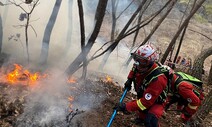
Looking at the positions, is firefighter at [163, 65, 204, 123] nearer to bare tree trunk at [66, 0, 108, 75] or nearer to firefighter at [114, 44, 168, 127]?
firefighter at [114, 44, 168, 127]

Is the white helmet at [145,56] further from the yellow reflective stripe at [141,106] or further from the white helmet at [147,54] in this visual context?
the yellow reflective stripe at [141,106]

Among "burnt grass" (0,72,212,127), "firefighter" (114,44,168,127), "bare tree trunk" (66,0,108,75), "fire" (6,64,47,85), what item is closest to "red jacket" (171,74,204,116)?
"firefighter" (114,44,168,127)

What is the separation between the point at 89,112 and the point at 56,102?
0.81 meters

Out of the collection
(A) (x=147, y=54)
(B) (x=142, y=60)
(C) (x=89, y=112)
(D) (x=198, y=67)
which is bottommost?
(C) (x=89, y=112)

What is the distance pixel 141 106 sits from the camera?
514 cm

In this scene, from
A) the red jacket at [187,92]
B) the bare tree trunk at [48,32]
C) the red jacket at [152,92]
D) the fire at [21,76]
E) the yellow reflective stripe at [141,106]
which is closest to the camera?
the red jacket at [152,92]

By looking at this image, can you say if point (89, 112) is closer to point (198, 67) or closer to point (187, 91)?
point (187, 91)

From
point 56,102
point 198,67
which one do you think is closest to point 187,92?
point 56,102

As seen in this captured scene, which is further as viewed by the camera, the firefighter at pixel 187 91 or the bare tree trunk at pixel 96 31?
the bare tree trunk at pixel 96 31

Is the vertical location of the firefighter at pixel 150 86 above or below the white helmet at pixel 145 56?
below

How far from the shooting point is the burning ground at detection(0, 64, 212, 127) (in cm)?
536

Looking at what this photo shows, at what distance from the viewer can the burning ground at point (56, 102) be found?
17.6 feet

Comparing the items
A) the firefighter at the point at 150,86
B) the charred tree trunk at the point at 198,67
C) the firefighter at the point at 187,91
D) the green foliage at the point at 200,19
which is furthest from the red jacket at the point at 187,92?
the green foliage at the point at 200,19

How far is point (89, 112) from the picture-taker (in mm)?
6141
